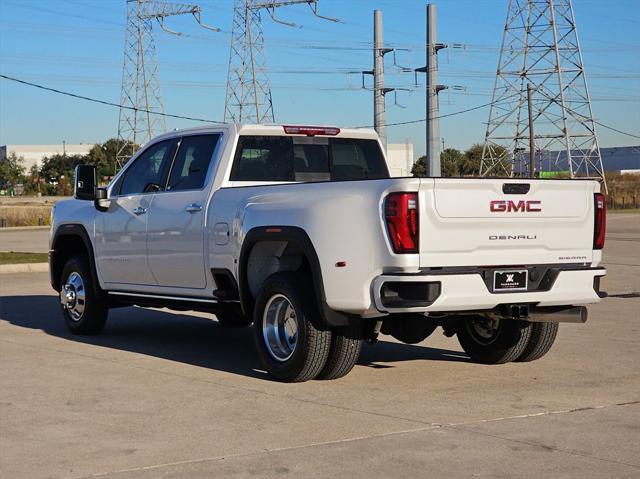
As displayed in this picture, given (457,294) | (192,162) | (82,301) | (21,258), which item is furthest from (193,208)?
(21,258)

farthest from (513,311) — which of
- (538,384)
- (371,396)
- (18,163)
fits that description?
(18,163)

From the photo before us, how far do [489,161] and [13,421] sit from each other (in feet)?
219

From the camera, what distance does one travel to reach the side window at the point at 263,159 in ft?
33.1

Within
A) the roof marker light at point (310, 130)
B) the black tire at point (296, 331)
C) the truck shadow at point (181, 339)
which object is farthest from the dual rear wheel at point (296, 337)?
the roof marker light at point (310, 130)

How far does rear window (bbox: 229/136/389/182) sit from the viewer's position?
33.3ft

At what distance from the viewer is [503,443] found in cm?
660

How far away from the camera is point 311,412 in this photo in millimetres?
7609

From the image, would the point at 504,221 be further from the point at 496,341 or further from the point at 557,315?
the point at 496,341

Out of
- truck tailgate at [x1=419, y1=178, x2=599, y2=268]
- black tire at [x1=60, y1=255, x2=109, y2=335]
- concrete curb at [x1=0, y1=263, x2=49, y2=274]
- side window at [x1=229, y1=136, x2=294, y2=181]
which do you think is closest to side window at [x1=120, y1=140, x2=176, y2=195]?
side window at [x1=229, y1=136, x2=294, y2=181]

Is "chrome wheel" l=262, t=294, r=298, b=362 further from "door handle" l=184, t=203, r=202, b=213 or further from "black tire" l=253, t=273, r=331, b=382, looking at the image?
"door handle" l=184, t=203, r=202, b=213

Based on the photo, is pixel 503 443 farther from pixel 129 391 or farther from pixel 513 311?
pixel 129 391

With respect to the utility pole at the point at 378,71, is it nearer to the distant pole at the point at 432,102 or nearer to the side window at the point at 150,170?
the distant pole at the point at 432,102

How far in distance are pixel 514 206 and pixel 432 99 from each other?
21.7m

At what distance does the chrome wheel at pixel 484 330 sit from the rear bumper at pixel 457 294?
39.1 inches
